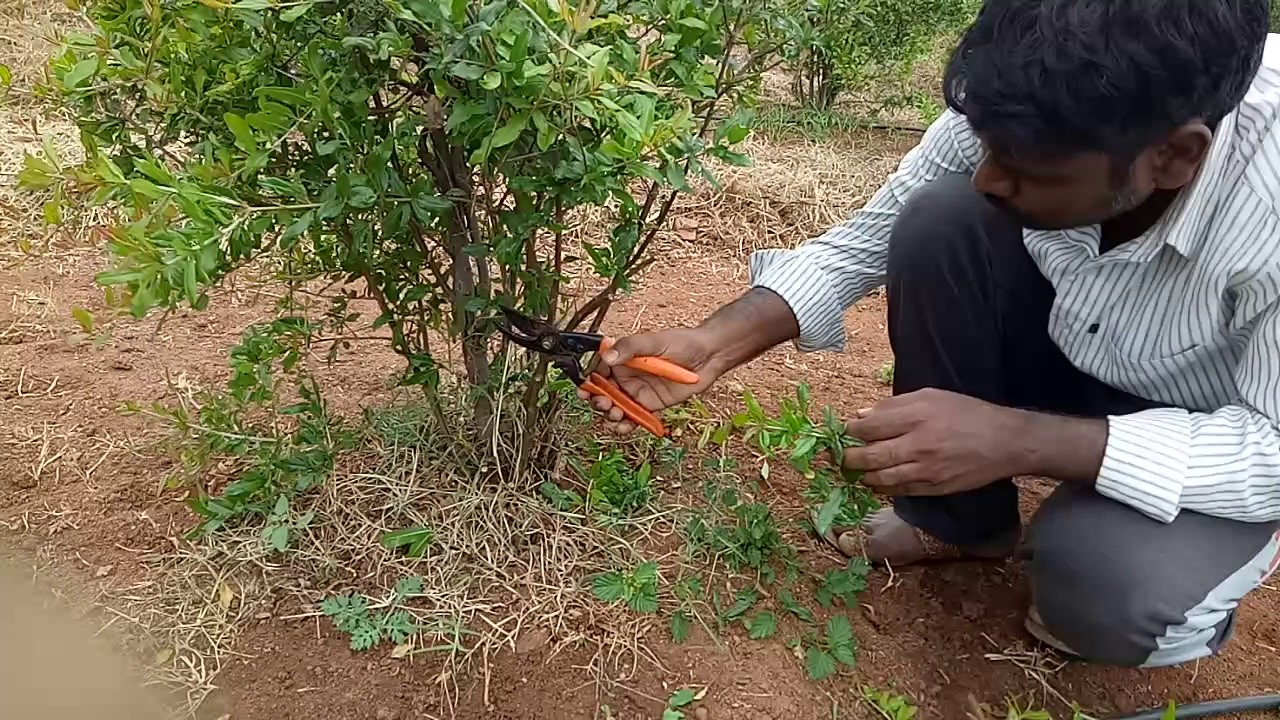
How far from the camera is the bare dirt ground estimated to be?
66.4 inches

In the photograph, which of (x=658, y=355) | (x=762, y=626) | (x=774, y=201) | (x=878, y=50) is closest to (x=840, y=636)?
(x=762, y=626)

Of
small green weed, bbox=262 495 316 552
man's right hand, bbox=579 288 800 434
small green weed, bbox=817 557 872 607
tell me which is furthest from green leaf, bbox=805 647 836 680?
small green weed, bbox=262 495 316 552

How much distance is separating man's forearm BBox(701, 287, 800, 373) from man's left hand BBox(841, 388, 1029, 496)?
1.12 ft

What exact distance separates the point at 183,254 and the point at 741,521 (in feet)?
3.52

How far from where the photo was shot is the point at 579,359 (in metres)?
1.74

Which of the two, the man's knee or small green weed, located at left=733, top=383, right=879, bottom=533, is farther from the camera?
the man's knee

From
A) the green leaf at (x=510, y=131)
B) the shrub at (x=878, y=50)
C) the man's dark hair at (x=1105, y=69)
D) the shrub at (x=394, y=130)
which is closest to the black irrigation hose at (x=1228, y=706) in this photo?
the man's dark hair at (x=1105, y=69)

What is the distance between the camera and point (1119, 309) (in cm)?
164

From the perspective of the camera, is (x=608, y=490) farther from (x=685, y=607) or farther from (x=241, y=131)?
(x=241, y=131)

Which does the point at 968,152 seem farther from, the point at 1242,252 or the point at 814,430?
the point at 814,430

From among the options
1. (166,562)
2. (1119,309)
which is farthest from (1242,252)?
(166,562)

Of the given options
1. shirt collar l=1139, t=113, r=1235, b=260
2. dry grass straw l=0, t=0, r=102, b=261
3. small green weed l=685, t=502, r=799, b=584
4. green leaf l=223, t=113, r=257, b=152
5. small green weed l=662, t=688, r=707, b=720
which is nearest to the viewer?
green leaf l=223, t=113, r=257, b=152

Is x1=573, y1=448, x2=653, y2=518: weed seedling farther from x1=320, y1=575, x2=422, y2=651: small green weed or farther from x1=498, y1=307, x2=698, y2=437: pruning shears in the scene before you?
x1=320, y1=575, x2=422, y2=651: small green weed

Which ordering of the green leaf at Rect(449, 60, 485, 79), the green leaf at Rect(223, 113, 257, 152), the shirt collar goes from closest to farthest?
1. the green leaf at Rect(449, 60, 485, 79)
2. the green leaf at Rect(223, 113, 257, 152)
3. the shirt collar
